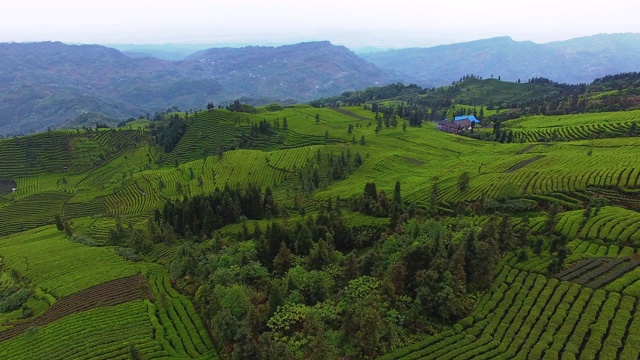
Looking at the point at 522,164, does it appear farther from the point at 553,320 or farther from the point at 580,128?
the point at 553,320

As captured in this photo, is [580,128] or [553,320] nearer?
[553,320]

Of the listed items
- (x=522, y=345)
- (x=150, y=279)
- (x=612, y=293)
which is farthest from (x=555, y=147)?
(x=150, y=279)

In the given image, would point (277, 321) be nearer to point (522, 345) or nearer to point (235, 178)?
point (522, 345)

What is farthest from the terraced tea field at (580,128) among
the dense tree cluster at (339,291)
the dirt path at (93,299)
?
the dirt path at (93,299)

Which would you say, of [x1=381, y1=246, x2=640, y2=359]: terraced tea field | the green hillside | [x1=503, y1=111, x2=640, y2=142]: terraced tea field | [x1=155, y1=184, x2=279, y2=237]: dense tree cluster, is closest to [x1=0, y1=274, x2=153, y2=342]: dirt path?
the green hillside

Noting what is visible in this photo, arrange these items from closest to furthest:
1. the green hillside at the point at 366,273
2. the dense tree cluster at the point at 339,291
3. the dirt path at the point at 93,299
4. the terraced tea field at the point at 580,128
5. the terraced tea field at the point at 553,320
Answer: the terraced tea field at the point at 553,320
the dense tree cluster at the point at 339,291
the green hillside at the point at 366,273
the dirt path at the point at 93,299
the terraced tea field at the point at 580,128

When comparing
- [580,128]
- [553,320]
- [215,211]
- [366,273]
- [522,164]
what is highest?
[580,128]

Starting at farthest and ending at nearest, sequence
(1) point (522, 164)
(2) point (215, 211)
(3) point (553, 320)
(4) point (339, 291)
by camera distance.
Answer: (1) point (522, 164), (2) point (215, 211), (4) point (339, 291), (3) point (553, 320)

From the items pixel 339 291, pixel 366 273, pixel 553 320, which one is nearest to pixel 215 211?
pixel 366 273

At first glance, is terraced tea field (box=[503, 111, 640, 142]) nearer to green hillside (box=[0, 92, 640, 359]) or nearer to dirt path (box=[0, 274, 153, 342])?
green hillside (box=[0, 92, 640, 359])

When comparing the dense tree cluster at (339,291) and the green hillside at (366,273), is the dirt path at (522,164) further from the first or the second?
the dense tree cluster at (339,291)
